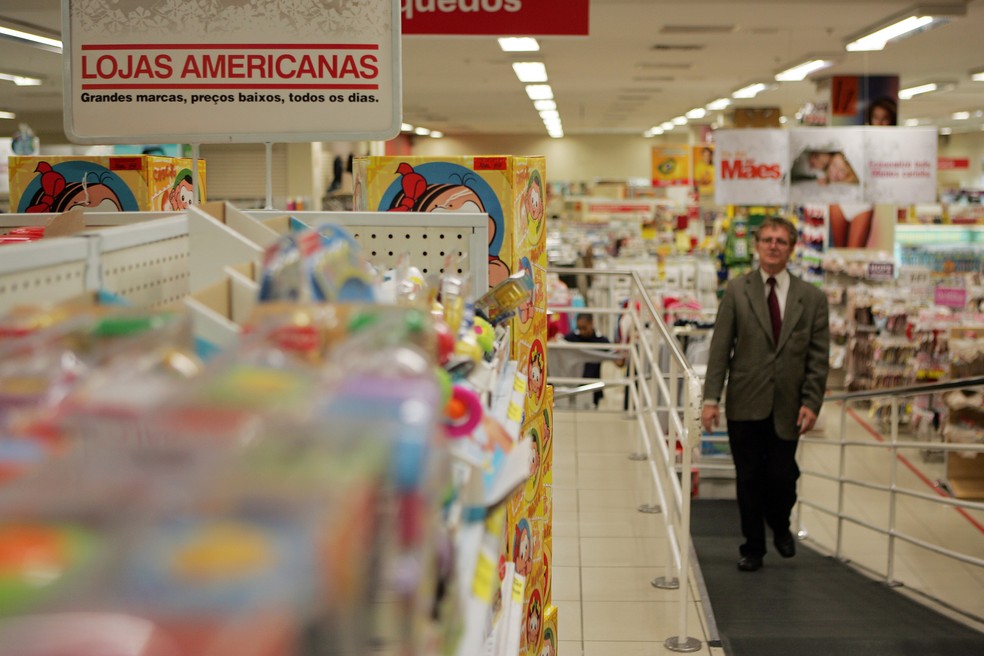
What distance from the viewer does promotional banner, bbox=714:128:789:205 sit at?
34.3 feet

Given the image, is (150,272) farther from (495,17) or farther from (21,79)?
(21,79)

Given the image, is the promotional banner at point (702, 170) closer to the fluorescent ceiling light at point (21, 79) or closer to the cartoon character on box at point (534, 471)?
the fluorescent ceiling light at point (21, 79)

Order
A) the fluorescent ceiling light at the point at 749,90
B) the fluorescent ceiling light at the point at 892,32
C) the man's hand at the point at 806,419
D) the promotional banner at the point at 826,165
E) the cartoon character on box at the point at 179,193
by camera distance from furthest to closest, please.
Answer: the fluorescent ceiling light at the point at 749,90, the promotional banner at the point at 826,165, the fluorescent ceiling light at the point at 892,32, the man's hand at the point at 806,419, the cartoon character on box at the point at 179,193

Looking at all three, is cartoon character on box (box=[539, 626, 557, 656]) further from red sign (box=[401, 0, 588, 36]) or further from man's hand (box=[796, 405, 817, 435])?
red sign (box=[401, 0, 588, 36])

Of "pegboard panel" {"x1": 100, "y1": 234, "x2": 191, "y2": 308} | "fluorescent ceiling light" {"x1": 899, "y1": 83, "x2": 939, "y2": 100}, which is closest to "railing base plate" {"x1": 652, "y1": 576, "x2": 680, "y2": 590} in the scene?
"pegboard panel" {"x1": 100, "y1": 234, "x2": 191, "y2": 308}

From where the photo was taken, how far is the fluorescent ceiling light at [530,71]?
1216 centimetres

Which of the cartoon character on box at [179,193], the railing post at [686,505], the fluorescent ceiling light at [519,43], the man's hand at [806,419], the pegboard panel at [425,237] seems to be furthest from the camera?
the fluorescent ceiling light at [519,43]

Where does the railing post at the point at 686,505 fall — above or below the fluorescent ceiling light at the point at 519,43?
below

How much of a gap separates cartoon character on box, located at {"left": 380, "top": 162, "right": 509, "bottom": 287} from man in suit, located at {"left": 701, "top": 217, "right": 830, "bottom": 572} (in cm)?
217

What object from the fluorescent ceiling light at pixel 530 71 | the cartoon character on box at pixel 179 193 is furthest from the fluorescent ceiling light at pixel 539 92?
the cartoon character on box at pixel 179 193

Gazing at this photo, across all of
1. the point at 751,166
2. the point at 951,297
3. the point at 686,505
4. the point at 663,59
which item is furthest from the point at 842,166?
the point at 686,505

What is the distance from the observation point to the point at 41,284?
137 cm

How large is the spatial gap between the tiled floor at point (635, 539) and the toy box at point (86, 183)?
7.98 ft

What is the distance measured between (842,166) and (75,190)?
805cm
